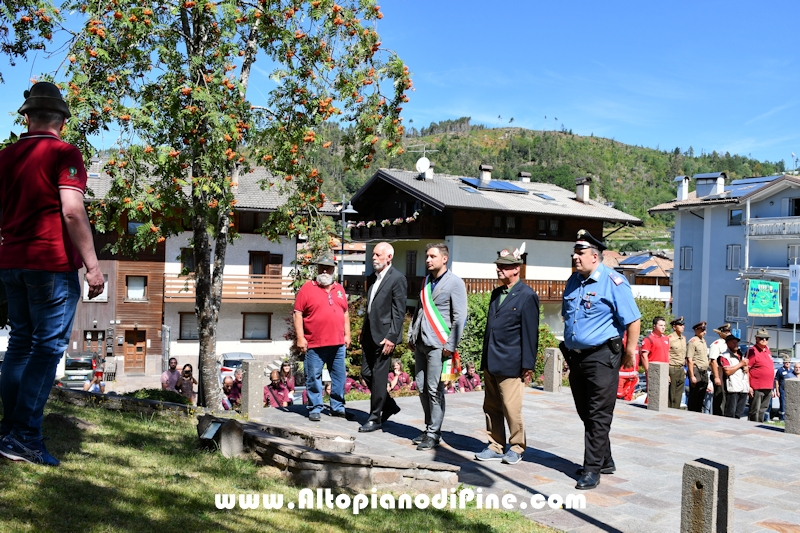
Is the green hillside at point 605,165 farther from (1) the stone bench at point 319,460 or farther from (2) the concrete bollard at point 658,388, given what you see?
(1) the stone bench at point 319,460

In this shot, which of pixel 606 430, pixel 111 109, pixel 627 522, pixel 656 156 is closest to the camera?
pixel 627 522

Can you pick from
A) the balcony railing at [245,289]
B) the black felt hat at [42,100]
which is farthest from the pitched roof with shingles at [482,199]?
the black felt hat at [42,100]

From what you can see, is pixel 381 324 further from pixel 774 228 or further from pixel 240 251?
pixel 774 228

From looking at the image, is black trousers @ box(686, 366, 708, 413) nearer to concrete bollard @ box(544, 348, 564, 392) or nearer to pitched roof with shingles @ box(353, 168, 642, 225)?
concrete bollard @ box(544, 348, 564, 392)

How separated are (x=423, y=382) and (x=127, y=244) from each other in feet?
19.4

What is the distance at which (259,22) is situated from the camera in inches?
409

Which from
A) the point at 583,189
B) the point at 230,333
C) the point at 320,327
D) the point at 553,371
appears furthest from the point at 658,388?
the point at 583,189

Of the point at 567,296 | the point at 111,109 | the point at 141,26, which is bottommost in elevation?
the point at 567,296

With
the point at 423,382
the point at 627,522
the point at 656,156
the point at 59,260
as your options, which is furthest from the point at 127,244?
the point at 656,156

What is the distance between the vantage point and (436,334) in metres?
7.22

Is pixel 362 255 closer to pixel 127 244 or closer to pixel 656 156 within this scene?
pixel 127 244

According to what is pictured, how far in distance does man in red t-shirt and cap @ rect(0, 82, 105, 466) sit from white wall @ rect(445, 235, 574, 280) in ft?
106

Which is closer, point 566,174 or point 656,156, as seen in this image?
point 566,174

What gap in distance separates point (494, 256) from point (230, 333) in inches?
565
